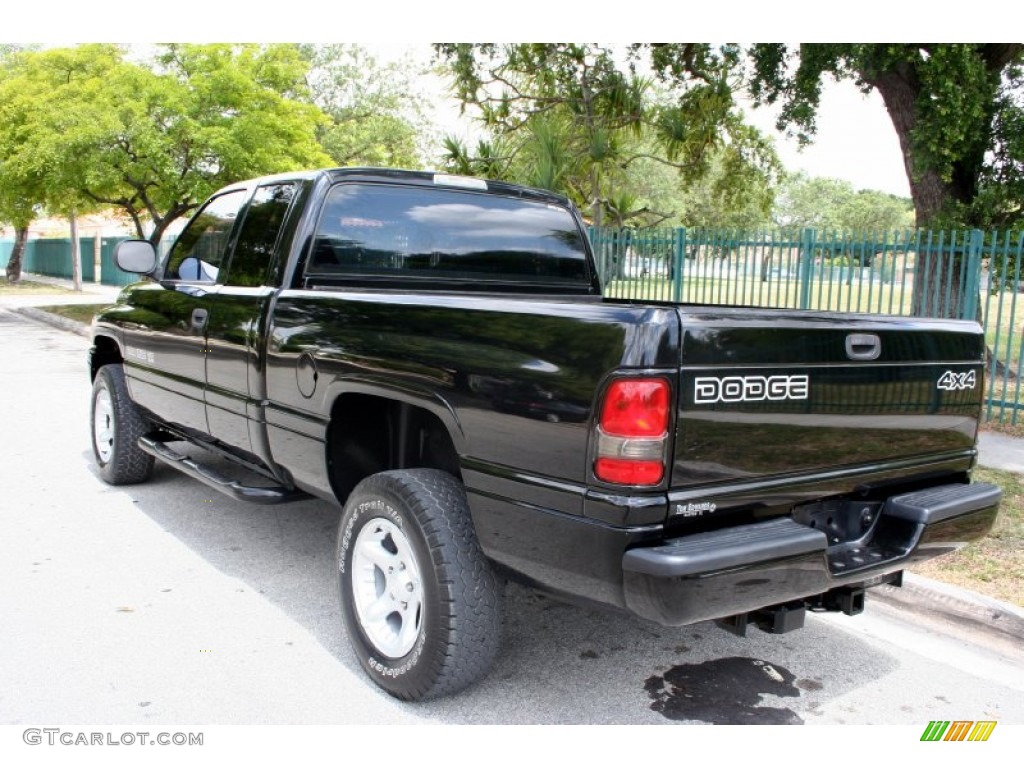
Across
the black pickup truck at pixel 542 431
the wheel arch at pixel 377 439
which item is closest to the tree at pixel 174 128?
the black pickup truck at pixel 542 431

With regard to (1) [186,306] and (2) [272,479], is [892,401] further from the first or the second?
(1) [186,306]

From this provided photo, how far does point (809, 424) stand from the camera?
2777mm

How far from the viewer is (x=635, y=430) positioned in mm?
2438

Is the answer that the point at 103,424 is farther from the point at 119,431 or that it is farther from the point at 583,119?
the point at 583,119

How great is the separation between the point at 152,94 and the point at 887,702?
51.9ft

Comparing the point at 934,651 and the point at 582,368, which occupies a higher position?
the point at 582,368

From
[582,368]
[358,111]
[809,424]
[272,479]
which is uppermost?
[358,111]

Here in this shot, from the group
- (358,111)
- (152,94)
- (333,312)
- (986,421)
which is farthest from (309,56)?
(333,312)

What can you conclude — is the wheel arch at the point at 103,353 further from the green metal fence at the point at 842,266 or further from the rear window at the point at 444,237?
the green metal fence at the point at 842,266

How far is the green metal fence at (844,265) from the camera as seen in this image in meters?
8.77

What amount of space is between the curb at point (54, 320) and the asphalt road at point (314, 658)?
1346 cm

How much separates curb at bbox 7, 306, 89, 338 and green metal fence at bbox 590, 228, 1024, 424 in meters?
10.7

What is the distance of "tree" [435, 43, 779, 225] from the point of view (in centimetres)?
1282

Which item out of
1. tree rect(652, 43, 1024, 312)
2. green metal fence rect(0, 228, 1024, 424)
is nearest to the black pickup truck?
green metal fence rect(0, 228, 1024, 424)
